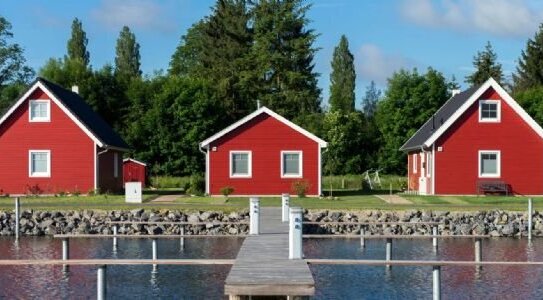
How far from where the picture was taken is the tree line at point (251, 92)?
70812 millimetres

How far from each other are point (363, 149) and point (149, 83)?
20.1 m

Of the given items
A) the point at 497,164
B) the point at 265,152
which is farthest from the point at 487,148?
the point at 265,152

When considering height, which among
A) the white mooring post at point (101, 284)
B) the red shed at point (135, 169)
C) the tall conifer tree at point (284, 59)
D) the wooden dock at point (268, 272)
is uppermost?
the tall conifer tree at point (284, 59)

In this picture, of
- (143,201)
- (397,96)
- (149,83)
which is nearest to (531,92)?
(397,96)

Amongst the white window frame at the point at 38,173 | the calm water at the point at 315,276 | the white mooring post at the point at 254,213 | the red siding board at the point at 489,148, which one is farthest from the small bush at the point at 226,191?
the white mooring post at the point at 254,213

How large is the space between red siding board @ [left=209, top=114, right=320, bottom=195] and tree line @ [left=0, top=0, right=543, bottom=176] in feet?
79.2

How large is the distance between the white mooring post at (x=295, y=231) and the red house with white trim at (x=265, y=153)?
25099 millimetres

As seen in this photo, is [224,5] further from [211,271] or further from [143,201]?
[211,271]

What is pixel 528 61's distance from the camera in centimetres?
8362

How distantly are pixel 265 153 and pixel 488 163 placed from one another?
1165cm

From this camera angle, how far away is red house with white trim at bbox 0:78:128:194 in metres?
45.8

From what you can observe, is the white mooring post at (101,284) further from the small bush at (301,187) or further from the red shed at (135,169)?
the red shed at (135,169)

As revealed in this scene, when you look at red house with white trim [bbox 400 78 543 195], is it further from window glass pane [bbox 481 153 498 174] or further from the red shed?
the red shed

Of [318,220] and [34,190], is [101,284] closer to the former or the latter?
[318,220]
